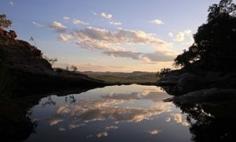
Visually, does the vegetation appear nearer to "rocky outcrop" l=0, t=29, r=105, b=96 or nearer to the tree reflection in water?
"rocky outcrop" l=0, t=29, r=105, b=96

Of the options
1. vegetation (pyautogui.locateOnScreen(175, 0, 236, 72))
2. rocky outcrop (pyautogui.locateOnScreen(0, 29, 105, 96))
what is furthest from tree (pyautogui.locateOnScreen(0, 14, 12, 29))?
vegetation (pyautogui.locateOnScreen(175, 0, 236, 72))

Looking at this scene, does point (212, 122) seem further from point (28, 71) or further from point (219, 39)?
point (219, 39)

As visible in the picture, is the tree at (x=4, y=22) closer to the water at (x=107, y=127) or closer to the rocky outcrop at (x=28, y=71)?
the rocky outcrop at (x=28, y=71)

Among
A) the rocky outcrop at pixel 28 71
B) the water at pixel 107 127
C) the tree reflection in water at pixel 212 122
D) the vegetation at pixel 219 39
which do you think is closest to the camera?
the water at pixel 107 127

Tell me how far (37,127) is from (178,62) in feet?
291

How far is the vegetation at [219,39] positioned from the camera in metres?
73.2

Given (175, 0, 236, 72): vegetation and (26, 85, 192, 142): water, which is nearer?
(26, 85, 192, 142): water

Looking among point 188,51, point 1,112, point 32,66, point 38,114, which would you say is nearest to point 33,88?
point 32,66

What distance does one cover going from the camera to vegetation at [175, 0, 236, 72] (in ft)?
240

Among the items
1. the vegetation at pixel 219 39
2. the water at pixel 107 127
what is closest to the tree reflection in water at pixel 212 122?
the water at pixel 107 127

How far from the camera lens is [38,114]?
31.3m

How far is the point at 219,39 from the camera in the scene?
7512 cm

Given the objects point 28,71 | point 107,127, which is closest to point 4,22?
point 28,71

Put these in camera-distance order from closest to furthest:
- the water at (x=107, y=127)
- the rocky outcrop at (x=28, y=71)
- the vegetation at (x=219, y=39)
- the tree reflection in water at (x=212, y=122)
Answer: the water at (x=107, y=127)
the tree reflection in water at (x=212, y=122)
the rocky outcrop at (x=28, y=71)
the vegetation at (x=219, y=39)
